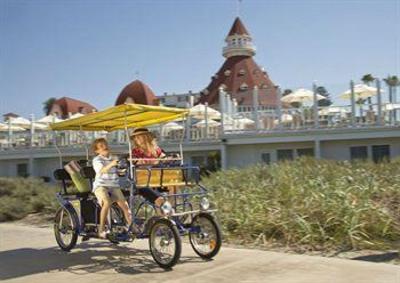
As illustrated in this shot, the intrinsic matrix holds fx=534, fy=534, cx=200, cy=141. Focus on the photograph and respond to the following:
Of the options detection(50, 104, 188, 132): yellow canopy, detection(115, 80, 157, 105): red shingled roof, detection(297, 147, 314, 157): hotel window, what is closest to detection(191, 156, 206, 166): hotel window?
detection(297, 147, 314, 157): hotel window

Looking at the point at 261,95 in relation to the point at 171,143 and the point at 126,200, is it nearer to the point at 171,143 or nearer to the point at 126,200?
the point at 171,143

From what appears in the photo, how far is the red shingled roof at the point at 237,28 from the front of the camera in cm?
6744

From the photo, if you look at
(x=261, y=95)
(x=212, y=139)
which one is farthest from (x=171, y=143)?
(x=261, y=95)

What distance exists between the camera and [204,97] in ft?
191

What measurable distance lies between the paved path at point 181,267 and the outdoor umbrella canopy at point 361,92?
45.4 ft

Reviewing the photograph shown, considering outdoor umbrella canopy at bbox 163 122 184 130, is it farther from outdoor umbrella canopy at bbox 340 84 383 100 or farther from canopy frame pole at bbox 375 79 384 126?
canopy frame pole at bbox 375 79 384 126

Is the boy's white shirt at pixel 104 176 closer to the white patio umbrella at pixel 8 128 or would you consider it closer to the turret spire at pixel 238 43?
the white patio umbrella at pixel 8 128

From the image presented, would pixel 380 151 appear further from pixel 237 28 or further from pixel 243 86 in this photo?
pixel 237 28

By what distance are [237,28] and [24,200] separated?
56.7 meters

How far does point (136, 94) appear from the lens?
66.7m

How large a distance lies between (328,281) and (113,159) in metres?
3.73

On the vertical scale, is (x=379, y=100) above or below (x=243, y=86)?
below

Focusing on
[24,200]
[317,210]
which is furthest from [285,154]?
[317,210]

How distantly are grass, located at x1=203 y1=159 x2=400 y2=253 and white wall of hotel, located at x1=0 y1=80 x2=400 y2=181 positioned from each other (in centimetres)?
886
